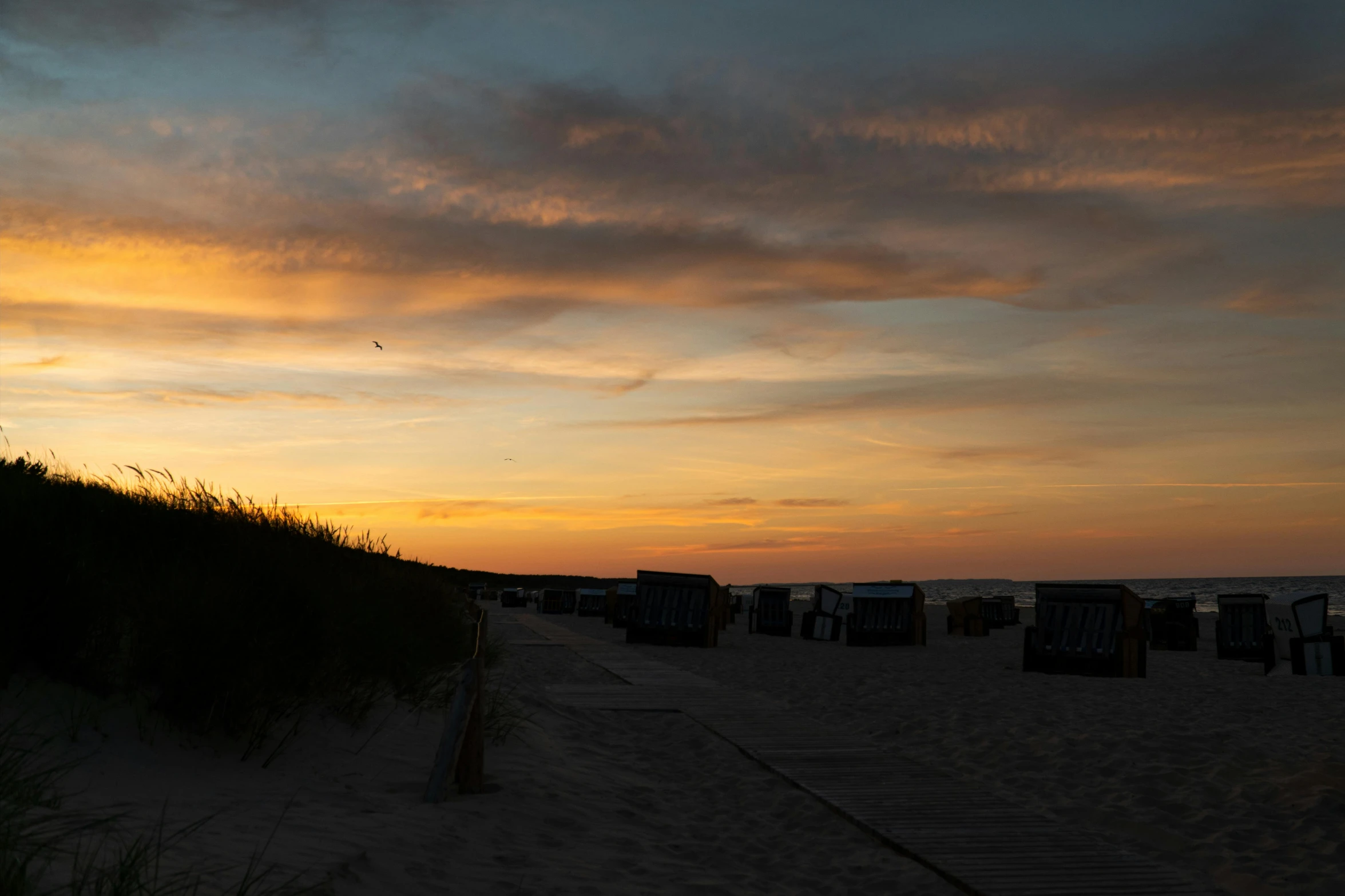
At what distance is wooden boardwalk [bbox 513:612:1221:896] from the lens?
5328 millimetres

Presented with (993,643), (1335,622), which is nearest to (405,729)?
(993,643)

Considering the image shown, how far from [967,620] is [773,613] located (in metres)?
6.91

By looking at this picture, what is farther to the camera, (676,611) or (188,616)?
(676,611)

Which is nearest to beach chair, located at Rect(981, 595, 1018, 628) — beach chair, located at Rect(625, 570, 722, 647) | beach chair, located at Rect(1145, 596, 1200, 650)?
beach chair, located at Rect(1145, 596, 1200, 650)

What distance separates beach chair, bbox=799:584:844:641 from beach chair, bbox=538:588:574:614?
2500 centimetres

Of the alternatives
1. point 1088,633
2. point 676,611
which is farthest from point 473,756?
point 676,611

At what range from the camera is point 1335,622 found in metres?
54.0

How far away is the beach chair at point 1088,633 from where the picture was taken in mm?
16188

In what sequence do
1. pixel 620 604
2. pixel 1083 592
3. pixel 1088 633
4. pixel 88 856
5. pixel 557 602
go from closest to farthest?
pixel 88 856, pixel 1088 633, pixel 1083 592, pixel 620 604, pixel 557 602

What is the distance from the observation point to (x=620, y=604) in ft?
120

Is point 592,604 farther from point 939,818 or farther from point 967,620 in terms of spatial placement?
point 939,818

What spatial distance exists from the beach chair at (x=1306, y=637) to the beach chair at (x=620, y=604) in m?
19.6

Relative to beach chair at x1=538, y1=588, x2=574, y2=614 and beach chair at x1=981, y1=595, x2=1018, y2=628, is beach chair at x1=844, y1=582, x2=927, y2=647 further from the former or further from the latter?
beach chair at x1=538, y1=588, x2=574, y2=614

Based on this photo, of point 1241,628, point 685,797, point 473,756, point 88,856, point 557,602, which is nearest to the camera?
point 88,856
